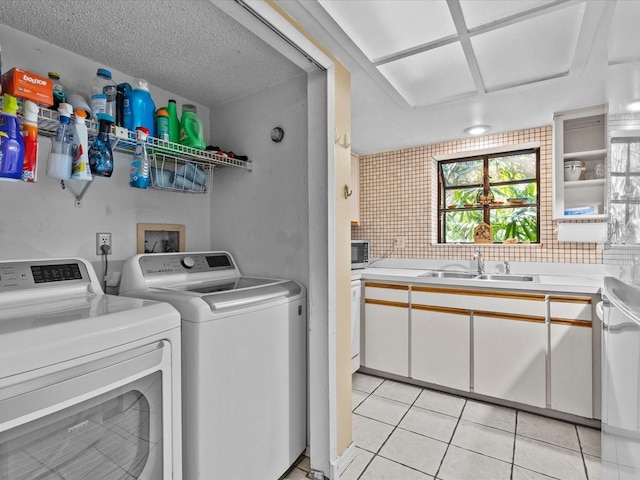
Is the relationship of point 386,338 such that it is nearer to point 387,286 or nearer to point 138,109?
point 387,286

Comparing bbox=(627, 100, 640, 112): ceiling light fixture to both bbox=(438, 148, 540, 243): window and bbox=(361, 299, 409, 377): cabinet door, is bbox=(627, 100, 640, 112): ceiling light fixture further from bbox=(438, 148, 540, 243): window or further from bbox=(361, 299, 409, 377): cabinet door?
bbox=(438, 148, 540, 243): window

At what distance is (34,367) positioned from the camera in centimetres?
76

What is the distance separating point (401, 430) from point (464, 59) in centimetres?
222

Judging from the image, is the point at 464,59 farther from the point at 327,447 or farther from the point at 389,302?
the point at 327,447

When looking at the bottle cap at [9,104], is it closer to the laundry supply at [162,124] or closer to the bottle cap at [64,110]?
the bottle cap at [64,110]

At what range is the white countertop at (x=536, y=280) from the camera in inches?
83.0

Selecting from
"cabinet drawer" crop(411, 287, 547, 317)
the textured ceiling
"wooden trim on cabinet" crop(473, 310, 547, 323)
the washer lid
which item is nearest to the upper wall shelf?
the textured ceiling

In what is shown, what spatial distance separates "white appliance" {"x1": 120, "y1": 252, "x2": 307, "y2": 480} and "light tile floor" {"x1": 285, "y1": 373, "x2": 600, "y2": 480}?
1.24 ft

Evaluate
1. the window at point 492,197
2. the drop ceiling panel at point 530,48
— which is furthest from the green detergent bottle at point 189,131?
the window at point 492,197

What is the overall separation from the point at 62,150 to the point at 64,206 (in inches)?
13.7

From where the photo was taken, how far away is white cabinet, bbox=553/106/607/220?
8.19 ft

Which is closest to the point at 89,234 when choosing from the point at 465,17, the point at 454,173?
the point at 465,17

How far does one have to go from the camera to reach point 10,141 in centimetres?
106

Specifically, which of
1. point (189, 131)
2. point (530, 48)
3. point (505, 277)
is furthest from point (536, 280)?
point (189, 131)
